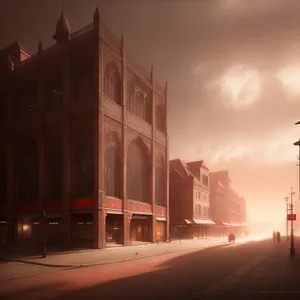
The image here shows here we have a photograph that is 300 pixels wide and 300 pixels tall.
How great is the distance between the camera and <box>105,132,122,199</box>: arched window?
146 feet

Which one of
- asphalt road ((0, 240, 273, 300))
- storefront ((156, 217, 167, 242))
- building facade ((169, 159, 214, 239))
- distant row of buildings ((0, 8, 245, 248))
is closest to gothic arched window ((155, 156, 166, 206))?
distant row of buildings ((0, 8, 245, 248))

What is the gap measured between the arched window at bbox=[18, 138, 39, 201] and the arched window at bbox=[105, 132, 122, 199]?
34.8 ft

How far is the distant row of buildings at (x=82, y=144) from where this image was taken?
43.1m

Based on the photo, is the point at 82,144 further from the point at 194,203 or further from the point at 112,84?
the point at 194,203

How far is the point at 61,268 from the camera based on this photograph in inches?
896

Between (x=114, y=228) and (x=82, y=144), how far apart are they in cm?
1055

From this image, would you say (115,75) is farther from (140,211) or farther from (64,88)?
(140,211)

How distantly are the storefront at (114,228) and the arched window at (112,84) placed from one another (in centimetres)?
1380

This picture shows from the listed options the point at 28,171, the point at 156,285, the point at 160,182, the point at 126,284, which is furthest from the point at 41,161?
the point at 156,285

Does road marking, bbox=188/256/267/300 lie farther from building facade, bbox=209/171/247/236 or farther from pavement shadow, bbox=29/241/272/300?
building facade, bbox=209/171/247/236

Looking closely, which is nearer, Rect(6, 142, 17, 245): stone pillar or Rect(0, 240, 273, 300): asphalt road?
Rect(0, 240, 273, 300): asphalt road

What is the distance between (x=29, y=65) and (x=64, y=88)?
8608 millimetres

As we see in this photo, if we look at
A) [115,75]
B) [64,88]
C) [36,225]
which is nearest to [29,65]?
[64,88]

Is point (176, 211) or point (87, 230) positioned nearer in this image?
point (87, 230)
